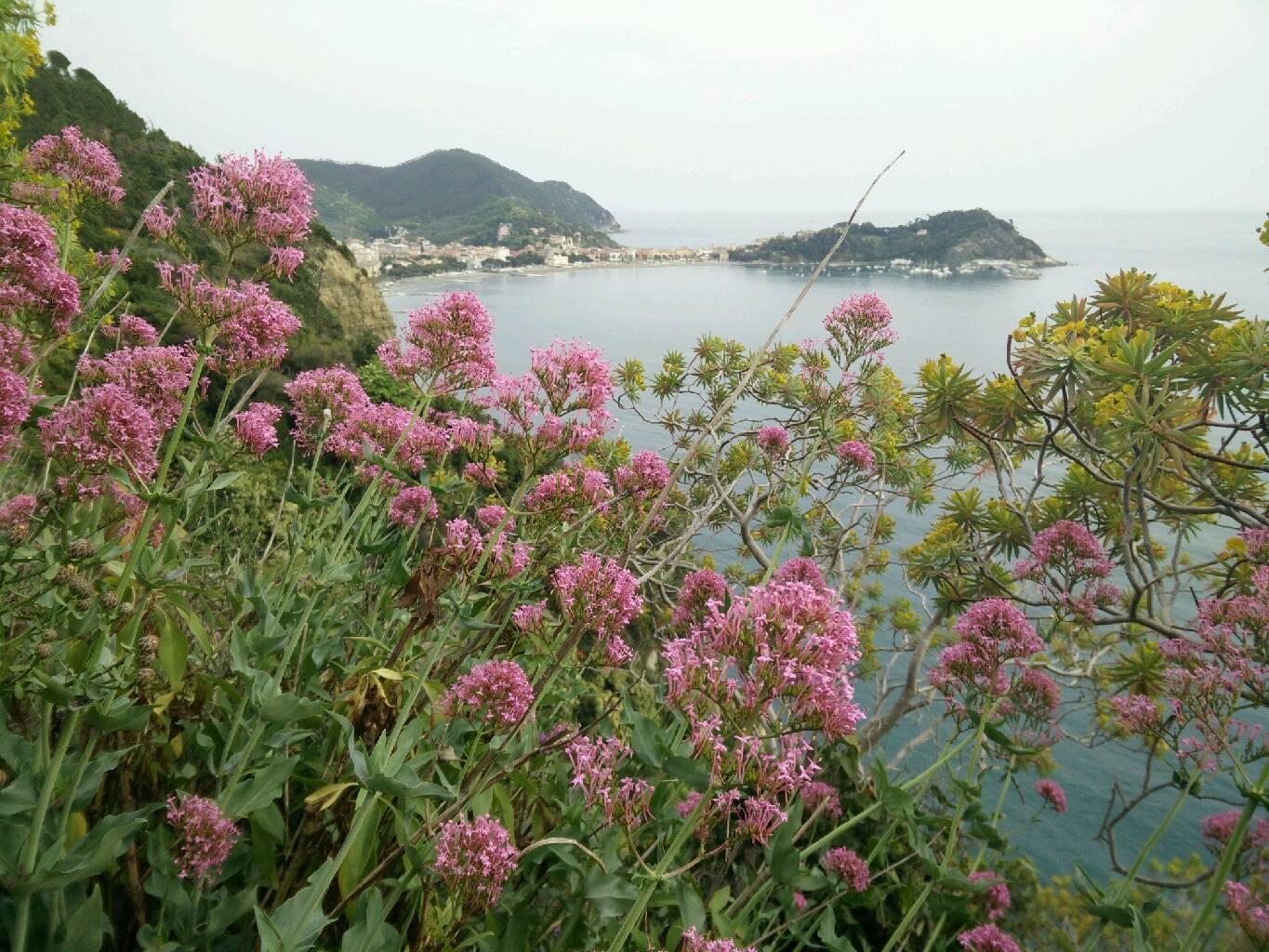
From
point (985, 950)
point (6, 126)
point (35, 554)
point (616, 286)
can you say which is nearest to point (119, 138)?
point (616, 286)

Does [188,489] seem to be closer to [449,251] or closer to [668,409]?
[668,409]

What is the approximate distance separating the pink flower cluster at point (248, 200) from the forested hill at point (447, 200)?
224 feet

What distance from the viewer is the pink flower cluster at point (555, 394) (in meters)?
2.32

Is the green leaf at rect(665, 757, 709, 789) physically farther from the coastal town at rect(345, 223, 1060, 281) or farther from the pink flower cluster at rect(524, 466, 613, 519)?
the coastal town at rect(345, 223, 1060, 281)

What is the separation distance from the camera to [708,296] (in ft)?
91.2

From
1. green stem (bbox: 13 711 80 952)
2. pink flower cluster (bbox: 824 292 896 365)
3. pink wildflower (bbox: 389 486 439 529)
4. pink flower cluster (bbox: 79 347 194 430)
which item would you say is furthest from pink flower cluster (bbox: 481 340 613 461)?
pink flower cluster (bbox: 824 292 896 365)

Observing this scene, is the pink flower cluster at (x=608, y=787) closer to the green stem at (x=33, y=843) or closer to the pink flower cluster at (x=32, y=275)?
the green stem at (x=33, y=843)

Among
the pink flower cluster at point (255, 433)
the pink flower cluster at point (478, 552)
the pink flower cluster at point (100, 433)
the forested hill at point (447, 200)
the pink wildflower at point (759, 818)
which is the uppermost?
the forested hill at point (447, 200)

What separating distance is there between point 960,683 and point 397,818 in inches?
84.8

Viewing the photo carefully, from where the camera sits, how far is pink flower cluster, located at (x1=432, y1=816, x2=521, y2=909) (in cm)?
144

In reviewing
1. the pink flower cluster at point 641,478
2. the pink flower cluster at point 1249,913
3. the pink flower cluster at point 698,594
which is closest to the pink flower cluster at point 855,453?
the pink flower cluster at point 641,478

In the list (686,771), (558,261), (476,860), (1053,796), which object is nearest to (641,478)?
(686,771)

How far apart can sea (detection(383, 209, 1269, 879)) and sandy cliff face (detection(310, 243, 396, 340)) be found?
1.43 meters

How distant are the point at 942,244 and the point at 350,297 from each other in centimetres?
2841
